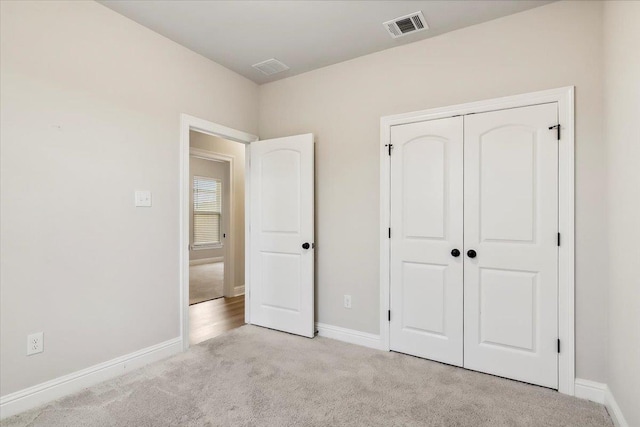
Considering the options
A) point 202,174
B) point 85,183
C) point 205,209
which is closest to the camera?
point 85,183

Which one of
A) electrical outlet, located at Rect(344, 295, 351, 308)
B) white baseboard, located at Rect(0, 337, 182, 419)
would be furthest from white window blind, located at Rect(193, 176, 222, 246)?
electrical outlet, located at Rect(344, 295, 351, 308)

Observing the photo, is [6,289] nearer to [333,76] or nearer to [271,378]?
[271,378]

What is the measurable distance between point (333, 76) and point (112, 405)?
325cm

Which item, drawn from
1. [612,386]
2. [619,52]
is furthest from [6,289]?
[619,52]

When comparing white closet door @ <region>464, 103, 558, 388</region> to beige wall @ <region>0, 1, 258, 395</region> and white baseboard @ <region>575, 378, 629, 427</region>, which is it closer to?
white baseboard @ <region>575, 378, 629, 427</region>

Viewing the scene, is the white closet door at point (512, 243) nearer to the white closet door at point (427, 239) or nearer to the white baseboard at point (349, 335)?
the white closet door at point (427, 239)

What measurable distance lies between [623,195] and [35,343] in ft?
12.0

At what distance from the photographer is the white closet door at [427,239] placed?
266cm

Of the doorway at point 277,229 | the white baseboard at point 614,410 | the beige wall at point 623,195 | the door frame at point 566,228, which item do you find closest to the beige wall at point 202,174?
the doorway at point 277,229

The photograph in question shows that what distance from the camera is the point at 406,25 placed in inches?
103

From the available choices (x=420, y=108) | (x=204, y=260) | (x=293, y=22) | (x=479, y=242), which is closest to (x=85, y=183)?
(x=293, y=22)

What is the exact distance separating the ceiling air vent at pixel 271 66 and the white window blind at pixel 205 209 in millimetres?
4961

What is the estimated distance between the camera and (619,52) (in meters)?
1.89

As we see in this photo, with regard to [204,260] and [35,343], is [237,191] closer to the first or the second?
[35,343]
